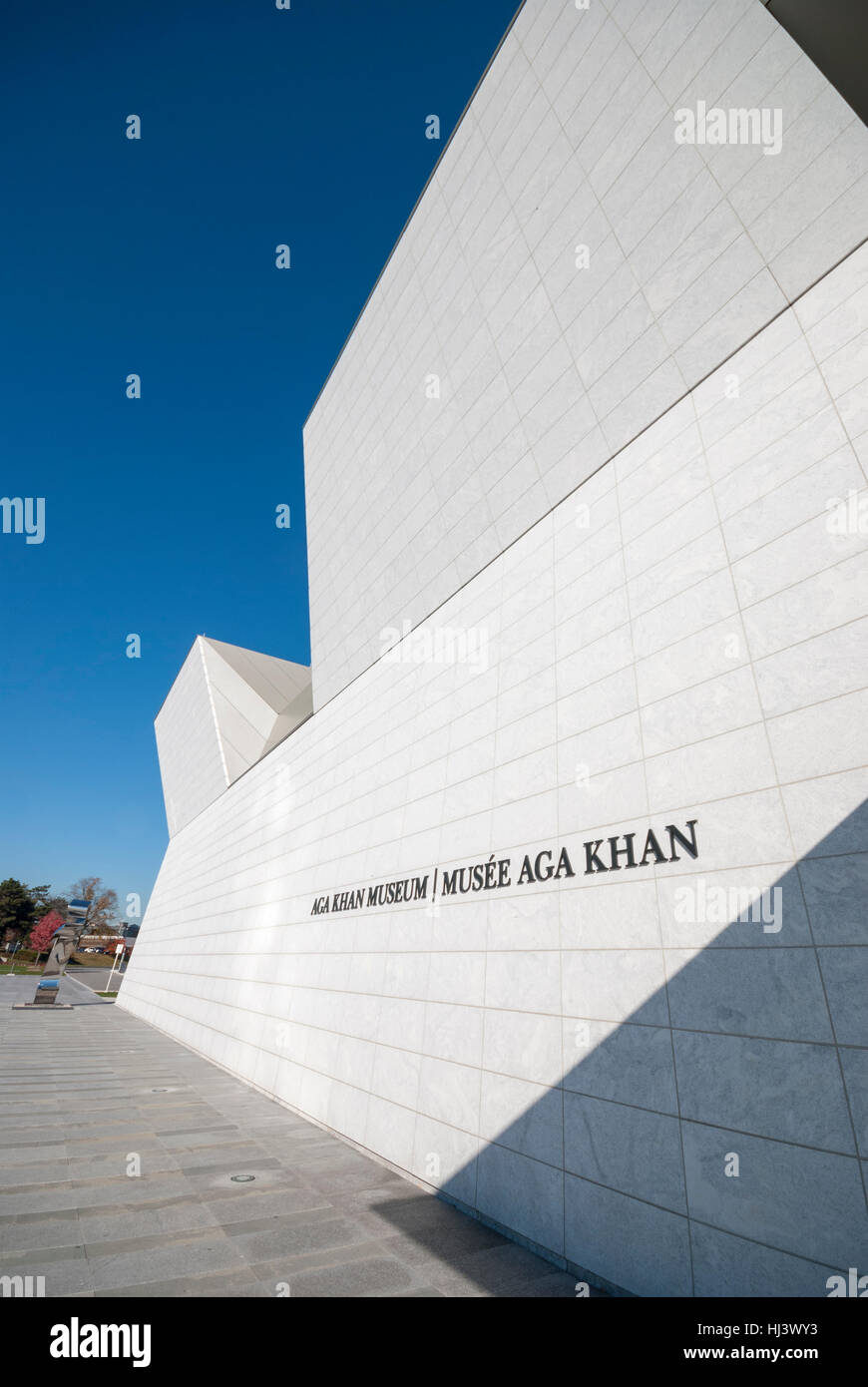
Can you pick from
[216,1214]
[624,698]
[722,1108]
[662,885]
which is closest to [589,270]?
[624,698]

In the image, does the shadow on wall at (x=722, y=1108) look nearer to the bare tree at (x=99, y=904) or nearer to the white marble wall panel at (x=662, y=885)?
the white marble wall panel at (x=662, y=885)

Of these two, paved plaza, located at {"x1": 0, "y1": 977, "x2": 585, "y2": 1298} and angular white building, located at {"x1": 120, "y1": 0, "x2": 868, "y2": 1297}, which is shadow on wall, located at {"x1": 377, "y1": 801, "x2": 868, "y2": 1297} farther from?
paved plaza, located at {"x1": 0, "y1": 977, "x2": 585, "y2": 1298}

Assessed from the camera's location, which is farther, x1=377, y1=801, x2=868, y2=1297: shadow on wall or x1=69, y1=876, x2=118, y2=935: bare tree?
x1=69, y1=876, x2=118, y2=935: bare tree

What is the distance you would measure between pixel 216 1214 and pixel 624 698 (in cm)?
612

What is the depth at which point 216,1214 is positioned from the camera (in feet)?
17.6

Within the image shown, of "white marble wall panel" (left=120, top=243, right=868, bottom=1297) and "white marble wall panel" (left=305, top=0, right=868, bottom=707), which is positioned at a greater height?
"white marble wall panel" (left=305, top=0, right=868, bottom=707)

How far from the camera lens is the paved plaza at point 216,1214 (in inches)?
168

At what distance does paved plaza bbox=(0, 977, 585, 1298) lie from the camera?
14.0ft

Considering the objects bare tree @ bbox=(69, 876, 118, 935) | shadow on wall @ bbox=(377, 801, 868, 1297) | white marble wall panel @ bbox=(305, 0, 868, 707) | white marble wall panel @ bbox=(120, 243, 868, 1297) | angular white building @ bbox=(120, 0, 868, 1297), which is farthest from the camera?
bare tree @ bbox=(69, 876, 118, 935)

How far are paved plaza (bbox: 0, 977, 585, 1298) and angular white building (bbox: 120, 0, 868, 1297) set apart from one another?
0.60m

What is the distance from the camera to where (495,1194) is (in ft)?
18.4

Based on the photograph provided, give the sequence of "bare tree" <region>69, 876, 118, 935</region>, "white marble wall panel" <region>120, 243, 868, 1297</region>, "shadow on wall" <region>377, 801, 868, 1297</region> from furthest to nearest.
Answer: "bare tree" <region>69, 876, 118, 935</region> < "white marble wall panel" <region>120, 243, 868, 1297</region> < "shadow on wall" <region>377, 801, 868, 1297</region>

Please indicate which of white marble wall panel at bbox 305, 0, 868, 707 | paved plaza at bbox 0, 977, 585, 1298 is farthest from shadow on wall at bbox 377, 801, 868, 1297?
white marble wall panel at bbox 305, 0, 868, 707

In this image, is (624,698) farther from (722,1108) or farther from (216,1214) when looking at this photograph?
(216,1214)
